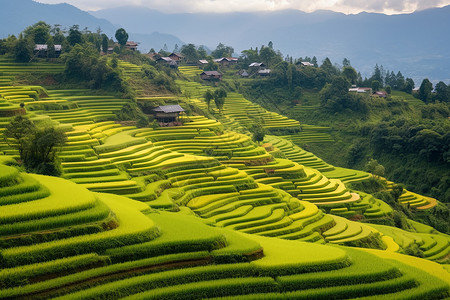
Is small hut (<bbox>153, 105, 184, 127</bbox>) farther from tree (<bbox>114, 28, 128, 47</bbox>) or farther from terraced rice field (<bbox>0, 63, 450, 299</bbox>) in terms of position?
tree (<bbox>114, 28, 128, 47</bbox>)

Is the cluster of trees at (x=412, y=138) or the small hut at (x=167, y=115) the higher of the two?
the small hut at (x=167, y=115)

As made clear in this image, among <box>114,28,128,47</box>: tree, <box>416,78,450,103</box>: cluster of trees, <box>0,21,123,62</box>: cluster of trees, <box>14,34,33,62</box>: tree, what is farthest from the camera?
<box>416,78,450,103</box>: cluster of trees

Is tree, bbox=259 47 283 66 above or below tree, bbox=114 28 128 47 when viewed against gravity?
below

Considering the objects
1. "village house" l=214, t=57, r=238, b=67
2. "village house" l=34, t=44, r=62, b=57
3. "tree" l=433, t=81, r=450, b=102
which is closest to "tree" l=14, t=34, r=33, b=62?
→ "village house" l=34, t=44, r=62, b=57

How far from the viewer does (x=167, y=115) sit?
120 feet

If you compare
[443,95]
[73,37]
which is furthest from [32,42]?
[443,95]

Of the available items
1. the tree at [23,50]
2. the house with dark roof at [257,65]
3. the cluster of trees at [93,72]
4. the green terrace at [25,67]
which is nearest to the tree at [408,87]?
the house with dark roof at [257,65]

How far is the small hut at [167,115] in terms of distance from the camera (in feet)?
120

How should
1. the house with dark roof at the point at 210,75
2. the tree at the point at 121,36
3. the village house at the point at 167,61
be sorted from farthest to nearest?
1. the house with dark roof at the point at 210,75
2. the village house at the point at 167,61
3. the tree at the point at 121,36

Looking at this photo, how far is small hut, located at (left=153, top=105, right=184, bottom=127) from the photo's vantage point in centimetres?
3647

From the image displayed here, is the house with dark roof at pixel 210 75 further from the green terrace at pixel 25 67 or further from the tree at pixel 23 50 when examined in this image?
the tree at pixel 23 50

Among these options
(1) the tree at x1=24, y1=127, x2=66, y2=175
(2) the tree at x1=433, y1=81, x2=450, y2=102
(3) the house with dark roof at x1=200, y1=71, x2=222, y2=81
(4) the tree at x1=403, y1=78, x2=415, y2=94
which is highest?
(3) the house with dark roof at x1=200, y1=71, x2=222, y2=81

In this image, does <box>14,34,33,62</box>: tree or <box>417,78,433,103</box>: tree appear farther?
<box>417,78,433,103</box>: tree

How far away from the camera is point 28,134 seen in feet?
71.6
